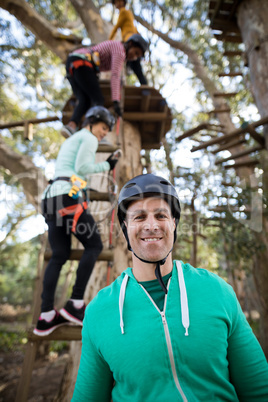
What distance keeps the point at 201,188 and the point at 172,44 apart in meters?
7.83

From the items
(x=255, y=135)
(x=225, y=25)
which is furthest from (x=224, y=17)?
(x=255, y=135)

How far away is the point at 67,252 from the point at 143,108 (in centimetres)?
374

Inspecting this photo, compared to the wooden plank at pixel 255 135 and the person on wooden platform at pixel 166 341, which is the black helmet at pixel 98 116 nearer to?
the person on wooden platform at pixel 166 341

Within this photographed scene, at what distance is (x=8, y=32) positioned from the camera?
11570mm

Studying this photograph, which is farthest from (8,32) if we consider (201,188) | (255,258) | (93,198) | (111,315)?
(111,315)

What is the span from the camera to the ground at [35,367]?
7746 millimetres

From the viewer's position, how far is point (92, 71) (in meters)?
4.51

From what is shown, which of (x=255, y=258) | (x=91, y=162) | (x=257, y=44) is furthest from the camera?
(x=255, y=258)

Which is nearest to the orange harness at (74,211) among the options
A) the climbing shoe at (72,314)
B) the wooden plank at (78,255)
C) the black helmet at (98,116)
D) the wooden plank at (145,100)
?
the wooden plank at (78,255)

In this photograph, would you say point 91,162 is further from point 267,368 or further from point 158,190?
point 267,368

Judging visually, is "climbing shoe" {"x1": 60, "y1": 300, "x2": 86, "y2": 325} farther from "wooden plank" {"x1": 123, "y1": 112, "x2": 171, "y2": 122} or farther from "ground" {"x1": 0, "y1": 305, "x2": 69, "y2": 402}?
"ground" {"x1": 0, "y1": 305, "x2": 69, "y2": 402}

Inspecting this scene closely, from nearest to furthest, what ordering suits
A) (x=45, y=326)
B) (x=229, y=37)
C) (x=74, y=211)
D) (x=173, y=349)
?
(x=173, y=349), (x=45, y=326), (x=74, y=211), (x=229, y=37)

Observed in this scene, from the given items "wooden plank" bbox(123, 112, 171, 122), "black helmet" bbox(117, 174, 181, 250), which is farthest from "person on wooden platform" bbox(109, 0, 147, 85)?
"black helmet" bbox(117, 174, 181, 250)

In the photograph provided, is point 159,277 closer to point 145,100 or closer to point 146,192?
point 146,192
